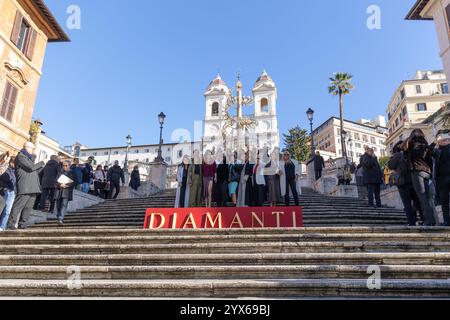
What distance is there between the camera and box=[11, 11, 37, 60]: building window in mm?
16719

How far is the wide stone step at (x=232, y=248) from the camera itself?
5.26 m

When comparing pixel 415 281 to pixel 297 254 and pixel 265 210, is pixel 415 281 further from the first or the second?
pixel 265 210

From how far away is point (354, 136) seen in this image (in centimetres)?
7644

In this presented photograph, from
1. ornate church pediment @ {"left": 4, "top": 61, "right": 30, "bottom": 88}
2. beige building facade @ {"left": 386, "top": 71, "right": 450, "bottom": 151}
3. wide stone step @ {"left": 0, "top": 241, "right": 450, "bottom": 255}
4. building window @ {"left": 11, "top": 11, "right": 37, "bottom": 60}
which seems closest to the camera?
wide stone step @ {"left": 0, "top": 241, "right": 450, "bottom": 255}

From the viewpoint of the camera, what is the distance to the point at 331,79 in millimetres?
37188

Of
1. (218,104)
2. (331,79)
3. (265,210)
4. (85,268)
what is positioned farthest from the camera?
(218,104)

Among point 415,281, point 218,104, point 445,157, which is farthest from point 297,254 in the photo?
point 218,104

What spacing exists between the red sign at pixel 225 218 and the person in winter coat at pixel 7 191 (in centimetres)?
327

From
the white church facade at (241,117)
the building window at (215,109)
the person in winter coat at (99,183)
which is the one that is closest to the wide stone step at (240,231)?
the person in winter coat at (99,183)

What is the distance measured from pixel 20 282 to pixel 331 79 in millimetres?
38708

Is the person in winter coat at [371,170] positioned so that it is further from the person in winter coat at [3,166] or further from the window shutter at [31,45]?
the window shutter at [31,45]

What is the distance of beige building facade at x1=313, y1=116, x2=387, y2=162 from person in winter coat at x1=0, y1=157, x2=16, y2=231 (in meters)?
73.5

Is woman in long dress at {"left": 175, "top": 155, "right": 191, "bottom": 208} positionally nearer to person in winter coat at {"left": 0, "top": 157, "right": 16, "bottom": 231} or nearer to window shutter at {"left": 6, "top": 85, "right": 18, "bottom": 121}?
person in winter coat at {"left": 0, "top": 157, "right": 16, "bottom": 231}

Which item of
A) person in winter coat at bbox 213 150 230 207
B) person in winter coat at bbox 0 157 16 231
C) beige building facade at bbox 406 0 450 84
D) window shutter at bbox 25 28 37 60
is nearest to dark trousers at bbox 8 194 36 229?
person in winter coat at bbox 0 157 16 231
